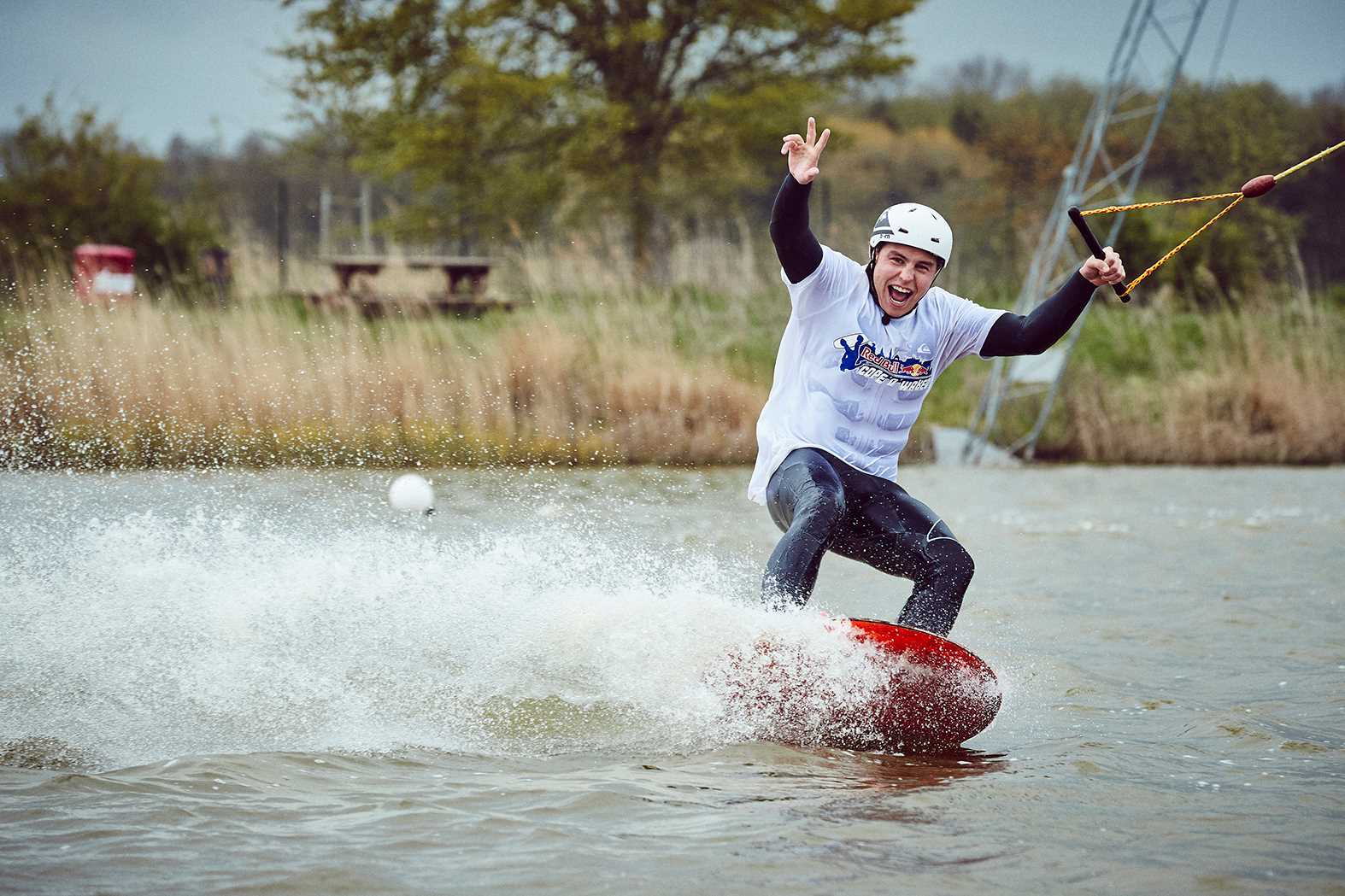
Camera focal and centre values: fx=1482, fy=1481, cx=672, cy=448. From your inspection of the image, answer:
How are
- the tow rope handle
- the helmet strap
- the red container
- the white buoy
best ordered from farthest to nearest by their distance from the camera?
the red container, the white buoy, the helmet strap, the tow rope handle

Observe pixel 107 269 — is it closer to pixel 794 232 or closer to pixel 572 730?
pixel 572 730

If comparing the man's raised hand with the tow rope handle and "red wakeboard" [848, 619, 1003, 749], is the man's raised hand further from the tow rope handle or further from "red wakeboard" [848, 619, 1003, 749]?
"red wakeboard" [848, 619, 1003, 749]

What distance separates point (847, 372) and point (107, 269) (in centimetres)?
1629

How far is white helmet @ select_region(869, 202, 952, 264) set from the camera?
5.25 m

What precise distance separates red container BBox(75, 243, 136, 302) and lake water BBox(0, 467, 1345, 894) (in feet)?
30.6

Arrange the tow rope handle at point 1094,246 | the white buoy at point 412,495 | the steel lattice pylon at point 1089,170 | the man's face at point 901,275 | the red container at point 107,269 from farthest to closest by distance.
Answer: the red container at point 107,269 → the steel lattice pylon at point 1089,170 → the white buoy at point 412,495 → the man's face at point 901,275 → the tow rope handle at point 1094,246

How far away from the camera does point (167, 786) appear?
426cm

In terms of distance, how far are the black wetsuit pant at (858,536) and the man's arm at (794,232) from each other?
66 centimetres

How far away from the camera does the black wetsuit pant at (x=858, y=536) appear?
5.03m

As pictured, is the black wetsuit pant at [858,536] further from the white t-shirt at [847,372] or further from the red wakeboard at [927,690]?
the red wakeboard at [927,690]

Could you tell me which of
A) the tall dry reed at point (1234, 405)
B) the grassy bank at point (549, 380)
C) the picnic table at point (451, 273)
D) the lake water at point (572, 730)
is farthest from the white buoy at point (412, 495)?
the tall dry reed at point (1234, 405)

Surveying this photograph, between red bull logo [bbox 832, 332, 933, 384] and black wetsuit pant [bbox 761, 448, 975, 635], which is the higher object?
red bull logo [bbox 832, 332, 933, 384]

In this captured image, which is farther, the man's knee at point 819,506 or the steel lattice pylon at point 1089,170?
the steel lattice pylon at point 1089,170

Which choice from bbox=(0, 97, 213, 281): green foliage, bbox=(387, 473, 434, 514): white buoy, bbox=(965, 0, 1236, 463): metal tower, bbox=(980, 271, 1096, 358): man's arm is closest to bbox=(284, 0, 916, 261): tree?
bbox=(0, 97, 213, 281): green foliage
